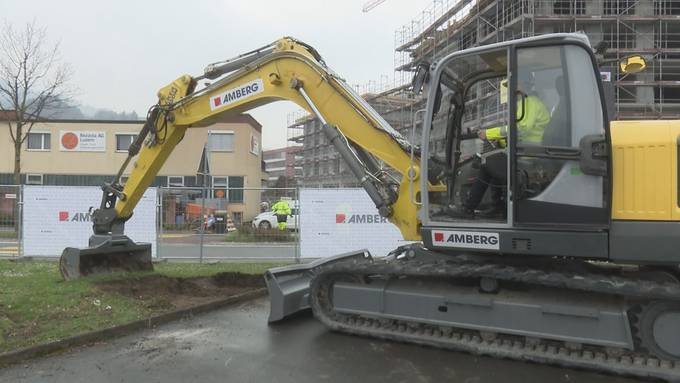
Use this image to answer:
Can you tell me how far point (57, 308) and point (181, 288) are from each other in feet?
6.05

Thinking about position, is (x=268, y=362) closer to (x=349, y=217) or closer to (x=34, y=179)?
(x=349, y=217)

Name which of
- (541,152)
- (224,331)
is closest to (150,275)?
(224,331)

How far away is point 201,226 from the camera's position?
12344mm

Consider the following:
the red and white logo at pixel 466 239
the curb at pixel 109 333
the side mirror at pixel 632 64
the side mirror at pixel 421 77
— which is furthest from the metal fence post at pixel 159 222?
the side mirror at pixel 632 64

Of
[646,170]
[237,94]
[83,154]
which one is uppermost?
[83,154]

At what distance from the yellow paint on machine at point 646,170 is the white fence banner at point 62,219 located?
10331 mm

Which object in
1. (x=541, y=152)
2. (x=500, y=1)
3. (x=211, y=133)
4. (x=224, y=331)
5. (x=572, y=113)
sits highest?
(x=500, y=1)

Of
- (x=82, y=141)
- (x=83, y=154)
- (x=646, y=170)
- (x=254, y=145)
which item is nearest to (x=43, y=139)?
(x=82, y=141)

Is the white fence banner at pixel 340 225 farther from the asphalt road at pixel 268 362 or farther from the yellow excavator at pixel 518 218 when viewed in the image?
the asphalt road at pixel 268 362

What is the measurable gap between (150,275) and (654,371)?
6938 mm

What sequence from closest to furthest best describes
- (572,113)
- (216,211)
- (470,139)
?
1. (572,113)
2. (470,139)
3. (216,211)

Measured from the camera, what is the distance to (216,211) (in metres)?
13.3

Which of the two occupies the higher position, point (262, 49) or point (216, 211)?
point (262, 49)

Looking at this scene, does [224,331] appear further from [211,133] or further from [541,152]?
[211,133]
